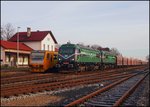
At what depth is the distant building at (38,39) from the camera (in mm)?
62728

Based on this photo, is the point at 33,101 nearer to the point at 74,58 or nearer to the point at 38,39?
the point at 74,58

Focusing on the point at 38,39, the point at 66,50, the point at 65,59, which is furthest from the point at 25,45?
the point at 65,59

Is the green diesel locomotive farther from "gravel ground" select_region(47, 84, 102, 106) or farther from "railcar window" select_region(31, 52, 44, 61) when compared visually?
"gravel ground" select_region(47, 84, 102, 106)

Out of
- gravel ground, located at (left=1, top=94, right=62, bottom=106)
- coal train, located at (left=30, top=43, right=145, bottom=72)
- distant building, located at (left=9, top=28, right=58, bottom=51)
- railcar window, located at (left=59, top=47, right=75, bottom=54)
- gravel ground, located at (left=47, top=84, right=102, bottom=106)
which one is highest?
distant building, located at (left=9, top=28, right=58, bottom=51)

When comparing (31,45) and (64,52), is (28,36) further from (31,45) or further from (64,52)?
(64,52)

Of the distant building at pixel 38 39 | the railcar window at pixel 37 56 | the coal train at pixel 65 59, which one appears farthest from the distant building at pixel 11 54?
the coal train at pixel 65 59

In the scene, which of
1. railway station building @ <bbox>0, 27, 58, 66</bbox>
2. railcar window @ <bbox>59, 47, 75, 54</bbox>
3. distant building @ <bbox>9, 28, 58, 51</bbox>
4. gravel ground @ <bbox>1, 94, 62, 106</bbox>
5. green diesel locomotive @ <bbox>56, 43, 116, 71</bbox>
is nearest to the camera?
gravel ground @ <bbox>1, 94, 62, 106</bbox>

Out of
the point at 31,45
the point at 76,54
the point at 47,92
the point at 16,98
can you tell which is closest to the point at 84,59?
the point at 76,54

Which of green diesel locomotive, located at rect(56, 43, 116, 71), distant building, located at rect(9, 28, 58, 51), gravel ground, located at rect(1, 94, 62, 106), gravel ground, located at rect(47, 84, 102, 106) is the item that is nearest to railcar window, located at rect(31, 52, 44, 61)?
green diesel locomotive, located at rect(56, 43, 116, 71)

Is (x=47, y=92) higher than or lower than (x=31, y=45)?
lower

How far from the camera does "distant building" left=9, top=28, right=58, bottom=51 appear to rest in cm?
6273

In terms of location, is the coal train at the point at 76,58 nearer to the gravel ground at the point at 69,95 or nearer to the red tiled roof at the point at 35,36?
the gravel ground at the point at 69,95

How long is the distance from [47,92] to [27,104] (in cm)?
314

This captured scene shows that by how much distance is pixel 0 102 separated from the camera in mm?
Answer: 10891
